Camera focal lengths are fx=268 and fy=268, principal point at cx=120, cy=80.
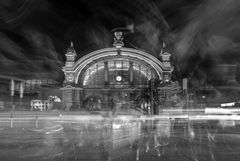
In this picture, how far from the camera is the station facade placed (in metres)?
57.1

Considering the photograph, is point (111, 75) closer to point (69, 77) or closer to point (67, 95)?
point (69, 77)

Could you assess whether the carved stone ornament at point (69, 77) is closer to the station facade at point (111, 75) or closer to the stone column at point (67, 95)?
the station facade at point (111, 75)

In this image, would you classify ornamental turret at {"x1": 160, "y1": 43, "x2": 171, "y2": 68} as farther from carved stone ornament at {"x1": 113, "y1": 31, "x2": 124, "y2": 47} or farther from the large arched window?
carved stone ornament at {"x1": 113, "y1": 31, "x2": 124, "y2": 47}

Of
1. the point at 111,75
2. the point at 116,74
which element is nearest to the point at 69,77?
the point at 111,75

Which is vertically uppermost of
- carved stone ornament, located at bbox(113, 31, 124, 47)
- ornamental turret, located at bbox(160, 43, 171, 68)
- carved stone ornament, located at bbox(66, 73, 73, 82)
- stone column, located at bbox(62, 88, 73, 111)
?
carved stone ornament, located at bbox(113, 31, 124, 47)

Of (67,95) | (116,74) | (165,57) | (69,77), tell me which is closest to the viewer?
(67,95)

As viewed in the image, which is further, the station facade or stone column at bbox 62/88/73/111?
the station facade

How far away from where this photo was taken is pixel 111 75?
62.1 meters

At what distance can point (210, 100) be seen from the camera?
6006cm

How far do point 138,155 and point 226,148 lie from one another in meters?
3.93

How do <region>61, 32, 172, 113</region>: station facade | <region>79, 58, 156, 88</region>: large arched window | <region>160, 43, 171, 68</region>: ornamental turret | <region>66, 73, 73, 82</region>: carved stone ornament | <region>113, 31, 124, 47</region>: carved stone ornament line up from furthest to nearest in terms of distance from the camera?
<region>160, 43, 171, 68</region>: ornamental turret, <region>79, 58, 156, 88</region>: large arched window, <region>113, 31, 124, 47</region>: carved stone ornament, <region>66, 73, 73, 82</region>: carved stone ornament, <region>61, 32, 172, 113</region>: station facade

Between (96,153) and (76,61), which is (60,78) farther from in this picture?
(96,153)

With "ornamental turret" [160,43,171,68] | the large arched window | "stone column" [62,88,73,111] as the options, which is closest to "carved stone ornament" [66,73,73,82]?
"stone column" [62,88,73,111]

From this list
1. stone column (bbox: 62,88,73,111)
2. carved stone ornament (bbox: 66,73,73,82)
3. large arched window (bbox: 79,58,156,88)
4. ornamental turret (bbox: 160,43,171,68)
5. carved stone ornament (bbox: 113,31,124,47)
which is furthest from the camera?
ornamental turret (bbox: 160,43,171,68)
